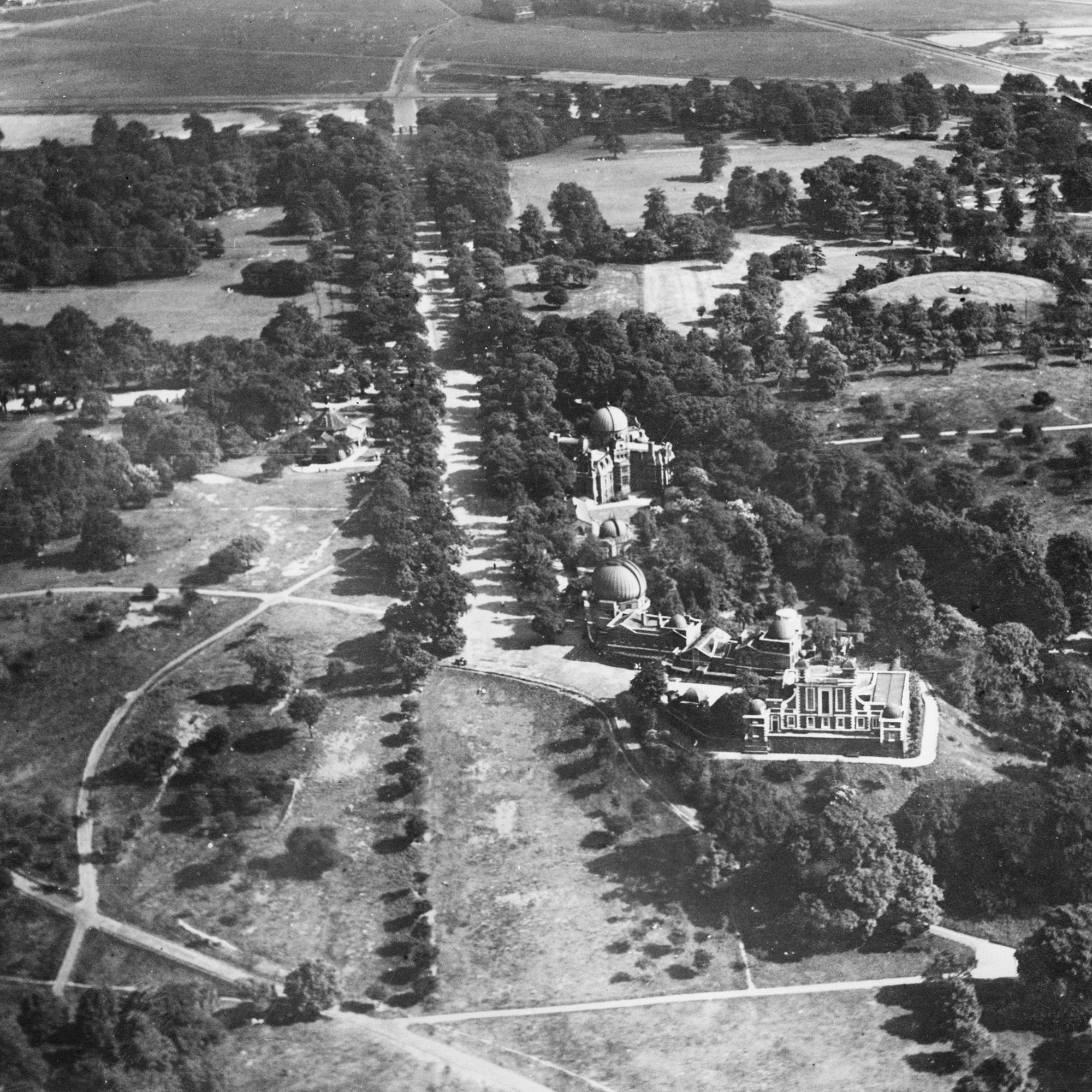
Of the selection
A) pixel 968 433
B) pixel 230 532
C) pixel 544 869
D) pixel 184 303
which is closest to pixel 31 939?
pixel 544 869

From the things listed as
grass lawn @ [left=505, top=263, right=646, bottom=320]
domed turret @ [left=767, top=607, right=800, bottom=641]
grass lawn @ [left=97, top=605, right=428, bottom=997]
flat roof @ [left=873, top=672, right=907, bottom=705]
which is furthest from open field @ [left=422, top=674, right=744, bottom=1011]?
grass lawn @ [left=505, top=263, right=646, bottom=320]

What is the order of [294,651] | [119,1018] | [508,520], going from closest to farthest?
[119,1018], [294,651], [508,520]

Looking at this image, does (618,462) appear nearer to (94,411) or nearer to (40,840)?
(94,411)

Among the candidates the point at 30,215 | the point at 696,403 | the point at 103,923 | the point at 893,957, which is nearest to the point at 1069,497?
the point at 696,403

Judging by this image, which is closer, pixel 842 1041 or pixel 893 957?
pixel 842 1041

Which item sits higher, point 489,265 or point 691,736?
point 489,265

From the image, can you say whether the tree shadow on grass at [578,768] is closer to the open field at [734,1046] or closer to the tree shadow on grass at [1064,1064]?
the open field at [734,1046]

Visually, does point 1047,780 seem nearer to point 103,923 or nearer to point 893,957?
point 893,957

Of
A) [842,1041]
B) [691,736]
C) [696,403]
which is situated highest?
[696,403]
